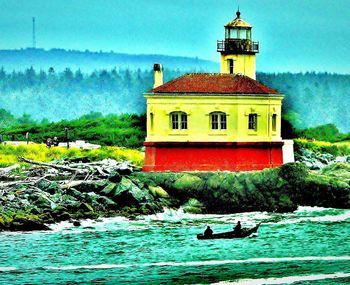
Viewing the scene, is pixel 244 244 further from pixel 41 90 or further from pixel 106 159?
pixel 41 90

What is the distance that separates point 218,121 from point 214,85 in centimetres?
86

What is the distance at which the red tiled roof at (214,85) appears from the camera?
28.1 metres

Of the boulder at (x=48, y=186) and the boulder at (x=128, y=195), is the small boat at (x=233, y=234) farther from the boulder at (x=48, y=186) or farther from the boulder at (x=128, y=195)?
the boulder at (x=48, y=186)

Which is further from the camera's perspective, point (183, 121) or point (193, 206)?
point (183, 121)

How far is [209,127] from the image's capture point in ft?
92.5

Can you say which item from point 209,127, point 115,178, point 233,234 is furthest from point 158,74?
point 233,234

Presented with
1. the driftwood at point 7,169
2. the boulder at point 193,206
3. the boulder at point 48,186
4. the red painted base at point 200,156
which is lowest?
the boulder at point 193,206

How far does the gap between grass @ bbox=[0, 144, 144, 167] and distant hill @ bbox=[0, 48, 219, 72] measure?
32123mm

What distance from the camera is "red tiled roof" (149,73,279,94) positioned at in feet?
92.3

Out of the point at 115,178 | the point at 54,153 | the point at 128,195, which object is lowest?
the point at 128,195

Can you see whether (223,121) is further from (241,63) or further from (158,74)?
(241,63)

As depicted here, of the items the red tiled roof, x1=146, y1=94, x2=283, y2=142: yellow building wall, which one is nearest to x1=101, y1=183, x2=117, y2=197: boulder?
x1=146, y1=94, x2=283, y2=142: yellow building wall

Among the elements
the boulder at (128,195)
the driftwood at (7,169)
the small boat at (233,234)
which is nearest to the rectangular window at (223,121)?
the boulder at (128,195)

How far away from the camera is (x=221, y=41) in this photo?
1201 inches
